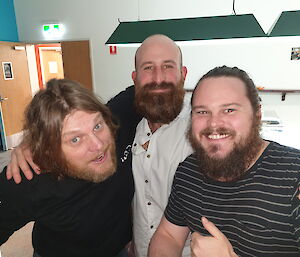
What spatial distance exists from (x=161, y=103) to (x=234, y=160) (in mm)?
627

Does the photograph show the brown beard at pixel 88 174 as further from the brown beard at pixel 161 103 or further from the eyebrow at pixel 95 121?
the brown beard at pixel 161 103

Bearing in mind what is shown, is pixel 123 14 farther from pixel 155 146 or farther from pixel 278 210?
pixel 278 210

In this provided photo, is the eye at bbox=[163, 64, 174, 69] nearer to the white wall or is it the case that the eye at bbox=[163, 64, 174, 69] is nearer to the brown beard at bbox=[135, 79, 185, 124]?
the brown beard at bbox=[135, 79, 185, 124]

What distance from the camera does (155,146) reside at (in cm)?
161

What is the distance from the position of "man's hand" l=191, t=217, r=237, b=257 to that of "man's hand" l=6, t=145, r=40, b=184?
0.84 metres

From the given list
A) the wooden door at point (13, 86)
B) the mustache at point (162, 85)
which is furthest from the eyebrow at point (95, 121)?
the wooden door at point (13, 86)

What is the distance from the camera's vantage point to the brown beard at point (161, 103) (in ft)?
5.36

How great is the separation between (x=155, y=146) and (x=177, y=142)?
140mm

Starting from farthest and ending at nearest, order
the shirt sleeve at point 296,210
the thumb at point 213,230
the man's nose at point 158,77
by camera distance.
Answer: the man's nose at point 158,77 < the thumb at point 213,230 < the shirt sleeve at point 296,210

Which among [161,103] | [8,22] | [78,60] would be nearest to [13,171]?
[161,103]

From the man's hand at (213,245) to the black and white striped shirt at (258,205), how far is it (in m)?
0.09

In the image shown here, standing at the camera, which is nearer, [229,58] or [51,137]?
[51,137]

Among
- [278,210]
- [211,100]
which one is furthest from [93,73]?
[278,210]

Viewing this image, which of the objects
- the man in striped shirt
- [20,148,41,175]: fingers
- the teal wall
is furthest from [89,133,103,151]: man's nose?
the teal wall
